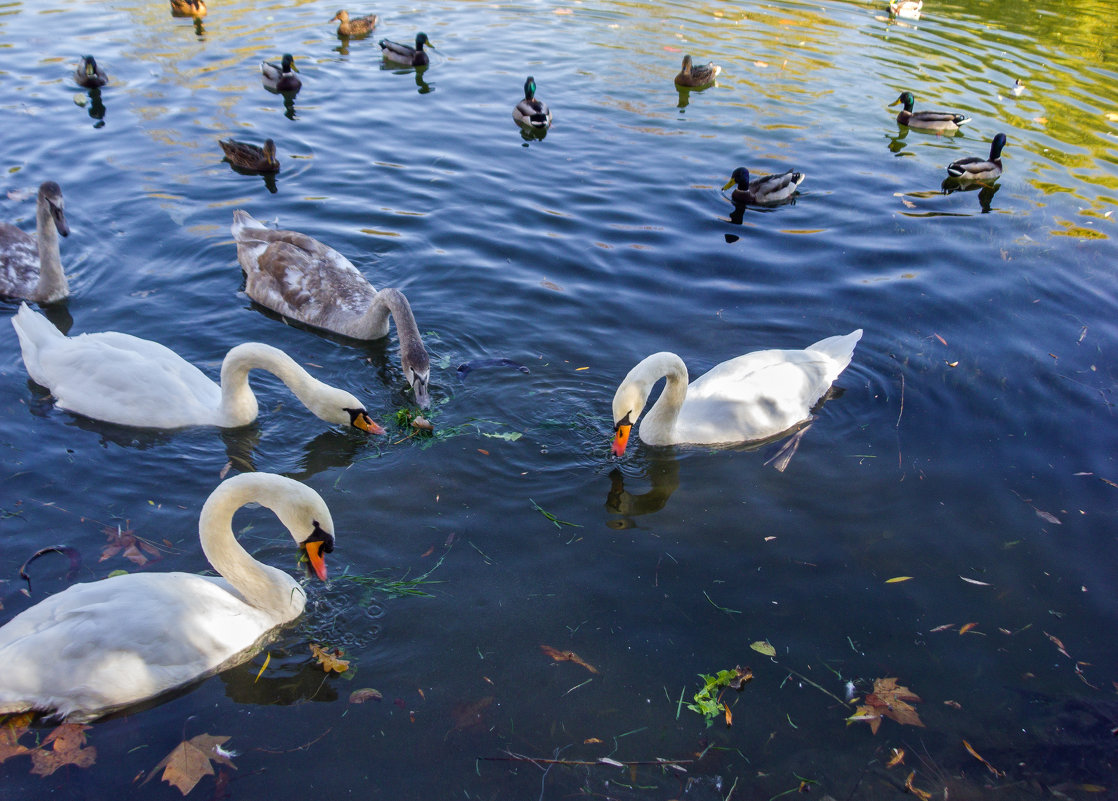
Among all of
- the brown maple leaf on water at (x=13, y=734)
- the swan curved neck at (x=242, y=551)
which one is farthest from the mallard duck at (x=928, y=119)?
the brown maple leaf on water at (x=13, y=734)

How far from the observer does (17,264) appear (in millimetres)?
10078

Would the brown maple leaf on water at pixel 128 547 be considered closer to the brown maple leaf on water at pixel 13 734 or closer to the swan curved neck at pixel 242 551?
the swan curved neck at pixel 242 551

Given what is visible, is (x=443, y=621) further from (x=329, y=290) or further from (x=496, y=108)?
(x=496, y=108)

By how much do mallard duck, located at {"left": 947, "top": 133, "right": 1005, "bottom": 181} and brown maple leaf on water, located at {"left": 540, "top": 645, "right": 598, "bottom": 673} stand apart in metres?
12.9

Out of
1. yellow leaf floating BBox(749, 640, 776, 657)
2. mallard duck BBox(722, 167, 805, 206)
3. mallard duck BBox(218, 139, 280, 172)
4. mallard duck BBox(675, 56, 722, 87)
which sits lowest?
yellow leaf floating BBox(749, 640, 776, 657)

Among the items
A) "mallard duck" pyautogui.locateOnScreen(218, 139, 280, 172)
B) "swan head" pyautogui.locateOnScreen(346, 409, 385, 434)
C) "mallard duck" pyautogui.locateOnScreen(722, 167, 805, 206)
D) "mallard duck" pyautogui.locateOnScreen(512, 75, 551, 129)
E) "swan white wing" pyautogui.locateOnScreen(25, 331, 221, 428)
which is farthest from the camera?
"mallard duck" pyautogui.locateOnScreen(512, 75, 551, 129)

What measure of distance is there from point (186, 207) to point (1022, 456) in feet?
39.0

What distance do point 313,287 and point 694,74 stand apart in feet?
40.0

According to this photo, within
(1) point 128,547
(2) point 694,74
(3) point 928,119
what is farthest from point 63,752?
(2) point 694,74

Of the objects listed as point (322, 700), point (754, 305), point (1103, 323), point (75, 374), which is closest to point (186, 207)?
point (75, 374)

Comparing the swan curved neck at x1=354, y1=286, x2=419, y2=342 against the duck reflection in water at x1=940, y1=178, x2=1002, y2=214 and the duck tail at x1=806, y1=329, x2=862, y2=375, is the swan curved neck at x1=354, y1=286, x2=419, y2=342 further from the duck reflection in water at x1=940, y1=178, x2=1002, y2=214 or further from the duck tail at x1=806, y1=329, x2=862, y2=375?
the duck reflection in water at x1=940, y1=178, x2=1002, y2=214

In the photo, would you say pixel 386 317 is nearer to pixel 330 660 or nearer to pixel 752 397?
pixel 752 397

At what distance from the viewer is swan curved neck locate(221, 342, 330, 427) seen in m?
7.60

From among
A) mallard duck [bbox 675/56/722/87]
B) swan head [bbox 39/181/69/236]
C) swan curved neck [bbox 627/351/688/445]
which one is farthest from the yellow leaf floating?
mallard duck [bbox 675/56/722/87]
